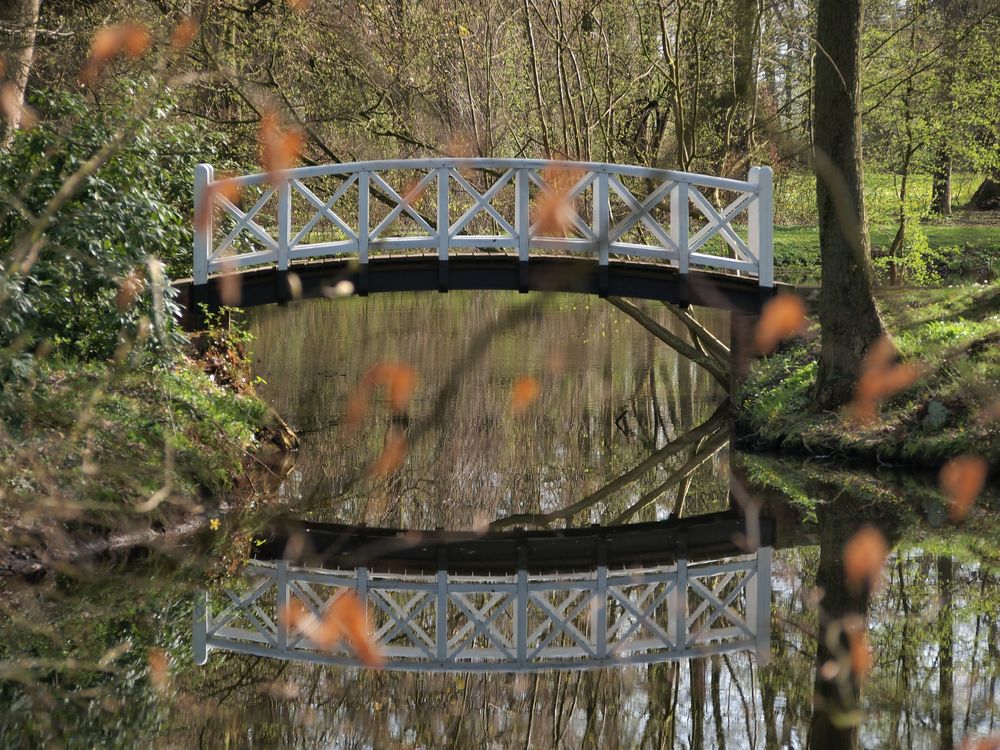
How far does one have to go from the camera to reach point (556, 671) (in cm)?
676

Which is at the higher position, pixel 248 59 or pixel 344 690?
pixel 248 59

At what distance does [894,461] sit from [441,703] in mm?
5781

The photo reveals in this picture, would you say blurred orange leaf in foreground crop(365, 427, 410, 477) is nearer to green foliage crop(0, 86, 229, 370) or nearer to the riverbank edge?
the riverbank edge

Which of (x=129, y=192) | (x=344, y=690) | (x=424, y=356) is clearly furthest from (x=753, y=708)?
(x=424, y=356)

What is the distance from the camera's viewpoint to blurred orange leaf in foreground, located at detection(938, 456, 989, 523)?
32.7 feet

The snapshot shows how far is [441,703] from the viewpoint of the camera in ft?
20.2

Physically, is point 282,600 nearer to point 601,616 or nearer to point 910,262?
point 601,616

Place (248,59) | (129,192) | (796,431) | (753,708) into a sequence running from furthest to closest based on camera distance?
(248,59) → (796,431) → (129,192) → (753,708)

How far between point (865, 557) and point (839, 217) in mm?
3507

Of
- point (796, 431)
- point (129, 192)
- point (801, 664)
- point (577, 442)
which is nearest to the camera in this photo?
point (801, 664)

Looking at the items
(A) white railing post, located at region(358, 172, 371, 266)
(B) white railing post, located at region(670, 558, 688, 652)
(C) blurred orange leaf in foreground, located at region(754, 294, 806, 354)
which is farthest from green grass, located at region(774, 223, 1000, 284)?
(B) white railing post, located at region(670, 558, 688, 652)

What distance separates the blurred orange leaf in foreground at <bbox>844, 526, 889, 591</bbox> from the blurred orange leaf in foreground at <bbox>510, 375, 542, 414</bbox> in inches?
218

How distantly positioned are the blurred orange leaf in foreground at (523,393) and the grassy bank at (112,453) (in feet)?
11.8

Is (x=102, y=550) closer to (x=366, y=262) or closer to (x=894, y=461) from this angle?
(x=366, y=262)
